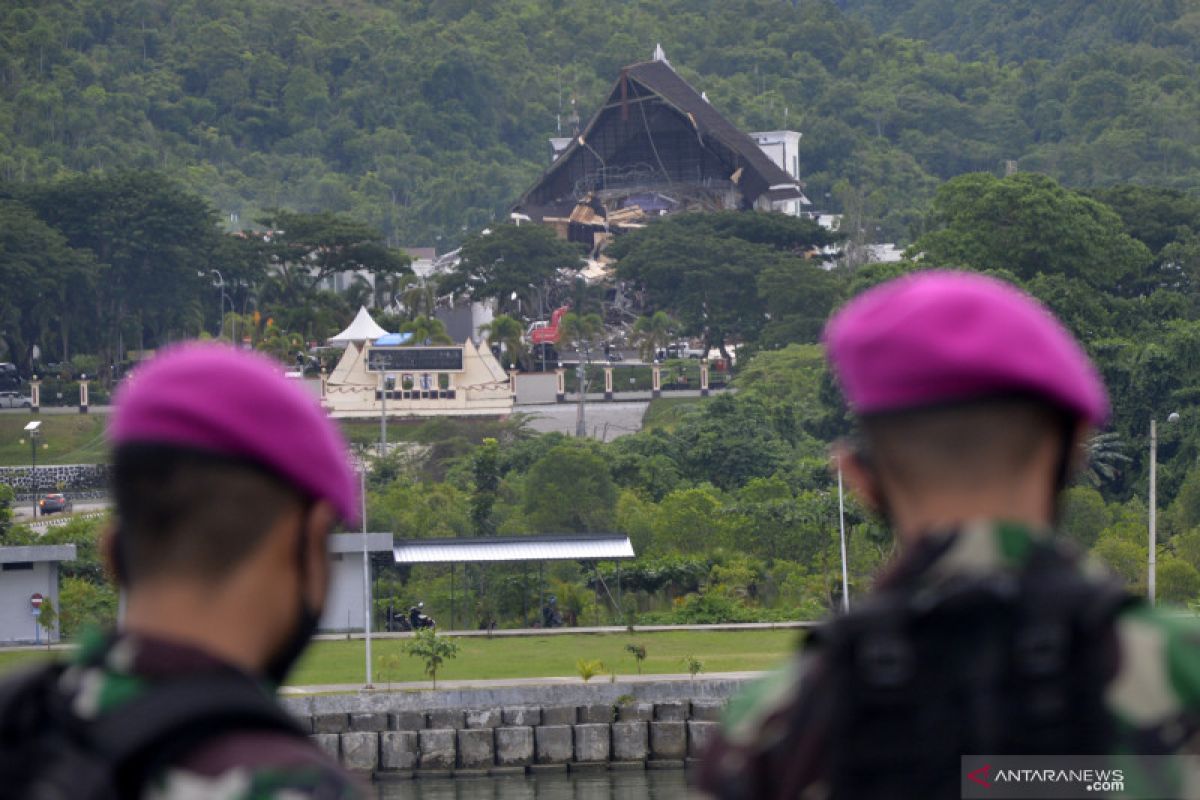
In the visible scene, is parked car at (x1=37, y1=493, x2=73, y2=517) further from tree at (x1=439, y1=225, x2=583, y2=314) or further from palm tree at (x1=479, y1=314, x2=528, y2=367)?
tree at (x1=439, y1=225, x2=583, y2=314)

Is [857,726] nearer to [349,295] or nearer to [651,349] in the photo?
[651,349]

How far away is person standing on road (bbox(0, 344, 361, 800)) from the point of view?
6.64ft

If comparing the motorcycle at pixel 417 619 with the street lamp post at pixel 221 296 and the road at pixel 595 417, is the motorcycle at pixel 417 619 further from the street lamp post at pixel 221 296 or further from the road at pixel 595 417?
the street lamp post at pixel 221 296

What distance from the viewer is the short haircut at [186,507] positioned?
2148 millimetres

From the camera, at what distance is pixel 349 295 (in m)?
76.1

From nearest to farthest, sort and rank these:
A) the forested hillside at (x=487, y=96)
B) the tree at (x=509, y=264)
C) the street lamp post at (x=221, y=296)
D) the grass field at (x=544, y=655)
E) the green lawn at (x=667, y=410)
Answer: the grass field at (x=544, y=655)
the green lawn at (x=667, y=410)
the street lamp post at (x=221, y=296)
the tree at (x=509, y=264)
the forested hillside at (x=487, y=96)

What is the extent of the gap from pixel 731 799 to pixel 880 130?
416ft

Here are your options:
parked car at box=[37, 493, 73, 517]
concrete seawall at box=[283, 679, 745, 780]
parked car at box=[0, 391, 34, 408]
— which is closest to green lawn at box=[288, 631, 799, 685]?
concrete seawall at box=[283, 679, 745, 780]

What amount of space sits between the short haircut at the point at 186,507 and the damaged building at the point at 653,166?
84827 millimetres

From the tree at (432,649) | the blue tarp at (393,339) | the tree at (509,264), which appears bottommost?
the tree at (432,649)

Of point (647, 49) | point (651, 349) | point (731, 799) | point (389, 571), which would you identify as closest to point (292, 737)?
point (731, 799)

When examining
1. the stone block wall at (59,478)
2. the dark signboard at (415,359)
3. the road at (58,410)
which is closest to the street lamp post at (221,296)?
the road at (58,410)

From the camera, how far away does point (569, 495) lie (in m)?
40.6

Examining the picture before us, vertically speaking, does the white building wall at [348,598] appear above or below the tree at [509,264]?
below
